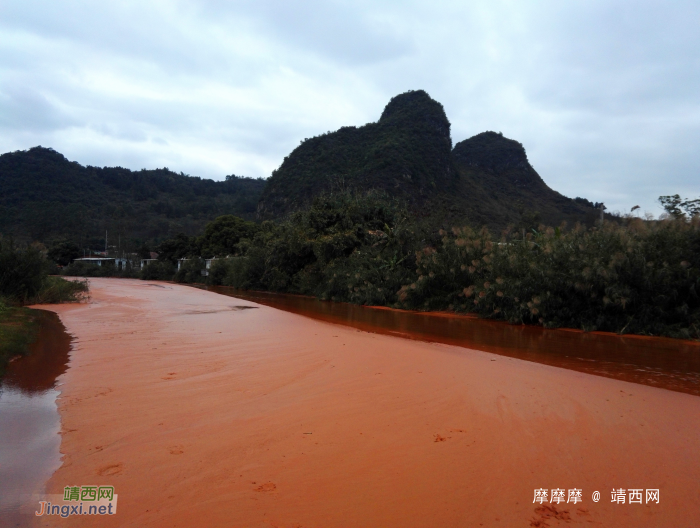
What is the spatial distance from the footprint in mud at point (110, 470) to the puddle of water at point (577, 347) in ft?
21.1

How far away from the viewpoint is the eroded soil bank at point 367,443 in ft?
9.50

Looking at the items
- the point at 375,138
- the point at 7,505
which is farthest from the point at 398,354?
the point at 375,138

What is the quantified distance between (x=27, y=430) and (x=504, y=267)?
12985 millimetres

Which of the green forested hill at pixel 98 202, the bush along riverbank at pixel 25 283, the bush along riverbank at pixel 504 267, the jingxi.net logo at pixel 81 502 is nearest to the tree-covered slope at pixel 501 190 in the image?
the bush along riverbank at pixel 504 267

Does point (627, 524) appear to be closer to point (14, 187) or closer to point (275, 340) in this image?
point (275, 340)

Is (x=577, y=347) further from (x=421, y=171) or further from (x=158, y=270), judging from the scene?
(x=158, y=270)

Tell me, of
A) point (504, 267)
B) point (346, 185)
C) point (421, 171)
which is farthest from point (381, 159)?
point (504, 267)

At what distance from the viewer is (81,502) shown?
295 cm

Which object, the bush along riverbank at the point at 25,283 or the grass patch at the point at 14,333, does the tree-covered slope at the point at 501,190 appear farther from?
the grass patch at the point at 14,333

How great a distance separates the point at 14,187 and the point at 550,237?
8779cm

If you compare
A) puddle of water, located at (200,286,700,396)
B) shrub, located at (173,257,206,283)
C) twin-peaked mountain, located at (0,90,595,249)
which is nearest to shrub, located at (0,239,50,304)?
puddle of water, located at (200,286,700,396)

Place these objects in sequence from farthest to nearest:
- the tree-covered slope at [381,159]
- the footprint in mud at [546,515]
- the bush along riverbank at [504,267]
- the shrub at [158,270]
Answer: the tree-covered slope at [381,159] < the shrub at [158,270] < the bush along riverbank at [504,267] < the footprint in mud at [546,515]

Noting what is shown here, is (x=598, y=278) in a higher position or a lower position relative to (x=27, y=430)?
higher

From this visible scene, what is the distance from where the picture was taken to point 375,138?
69.2m
